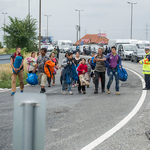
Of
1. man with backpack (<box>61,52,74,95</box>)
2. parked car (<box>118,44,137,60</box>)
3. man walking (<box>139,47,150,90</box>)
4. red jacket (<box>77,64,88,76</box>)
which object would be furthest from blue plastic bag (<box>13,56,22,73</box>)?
parked car (<box>118,44,137,60</box>)

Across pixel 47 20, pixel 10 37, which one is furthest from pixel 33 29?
pixel 47 20

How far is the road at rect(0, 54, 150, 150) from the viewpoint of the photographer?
5691 millimetres

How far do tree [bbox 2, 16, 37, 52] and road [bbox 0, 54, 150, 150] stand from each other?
22.1 metres

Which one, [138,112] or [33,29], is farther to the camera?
[33,29]

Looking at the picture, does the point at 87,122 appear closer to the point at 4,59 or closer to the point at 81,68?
the point at 81,68

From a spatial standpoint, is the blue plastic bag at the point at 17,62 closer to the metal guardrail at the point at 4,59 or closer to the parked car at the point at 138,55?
the metal guardrail at the point at 4,59

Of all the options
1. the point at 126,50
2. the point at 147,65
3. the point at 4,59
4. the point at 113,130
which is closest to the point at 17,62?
the point at 147,65

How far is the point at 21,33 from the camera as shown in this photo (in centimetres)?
3272

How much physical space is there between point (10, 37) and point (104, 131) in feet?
91.2

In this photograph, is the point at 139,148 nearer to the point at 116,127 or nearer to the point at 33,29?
the point at 116,127

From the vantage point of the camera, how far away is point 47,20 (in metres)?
105

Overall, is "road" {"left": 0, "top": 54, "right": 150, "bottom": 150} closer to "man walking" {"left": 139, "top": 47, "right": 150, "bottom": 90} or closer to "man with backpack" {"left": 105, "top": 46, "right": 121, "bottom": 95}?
"man with backpack" {"left": 105, "top": 46, "right": 121, "bottom": 95}

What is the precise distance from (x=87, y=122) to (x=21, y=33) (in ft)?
86.7

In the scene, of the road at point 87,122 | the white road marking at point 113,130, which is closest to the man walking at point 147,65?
the road at point 87,122
